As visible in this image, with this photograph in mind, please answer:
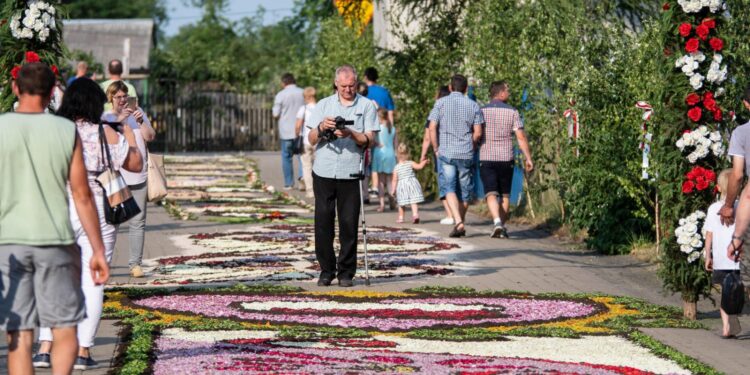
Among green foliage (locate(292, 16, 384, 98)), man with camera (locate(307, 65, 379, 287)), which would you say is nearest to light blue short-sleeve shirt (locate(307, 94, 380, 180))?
man with camera (locate(307, 65, 379, 287))

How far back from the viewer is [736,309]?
1091 centimetres

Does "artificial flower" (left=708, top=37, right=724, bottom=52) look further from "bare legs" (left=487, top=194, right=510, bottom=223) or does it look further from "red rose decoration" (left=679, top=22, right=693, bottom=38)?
"bare legs" (left=487, top=194, right=510, bottom=223)

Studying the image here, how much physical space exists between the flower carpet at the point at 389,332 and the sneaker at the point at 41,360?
442 mm

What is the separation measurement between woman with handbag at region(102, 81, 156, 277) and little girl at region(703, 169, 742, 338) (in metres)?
4.46

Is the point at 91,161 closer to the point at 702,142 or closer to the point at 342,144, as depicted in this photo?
the point at 342,144

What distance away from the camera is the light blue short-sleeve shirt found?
14.1 meters

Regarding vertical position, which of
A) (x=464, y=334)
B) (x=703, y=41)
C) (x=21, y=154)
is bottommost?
(x=464, y=334)

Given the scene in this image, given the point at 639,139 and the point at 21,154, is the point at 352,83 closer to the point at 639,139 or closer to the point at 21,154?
the point at 639,139

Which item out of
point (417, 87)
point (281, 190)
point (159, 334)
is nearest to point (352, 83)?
point (159, 334)

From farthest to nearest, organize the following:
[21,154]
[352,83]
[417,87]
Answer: [417,87] < [352,83] < [21,154]

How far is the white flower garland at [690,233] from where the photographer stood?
11.9 m

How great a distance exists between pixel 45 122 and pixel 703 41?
20.0 feet

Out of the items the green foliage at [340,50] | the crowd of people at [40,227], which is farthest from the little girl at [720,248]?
the green foliage at [340,50]

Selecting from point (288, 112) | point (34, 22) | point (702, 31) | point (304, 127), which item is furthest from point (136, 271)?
point (288, 112)
